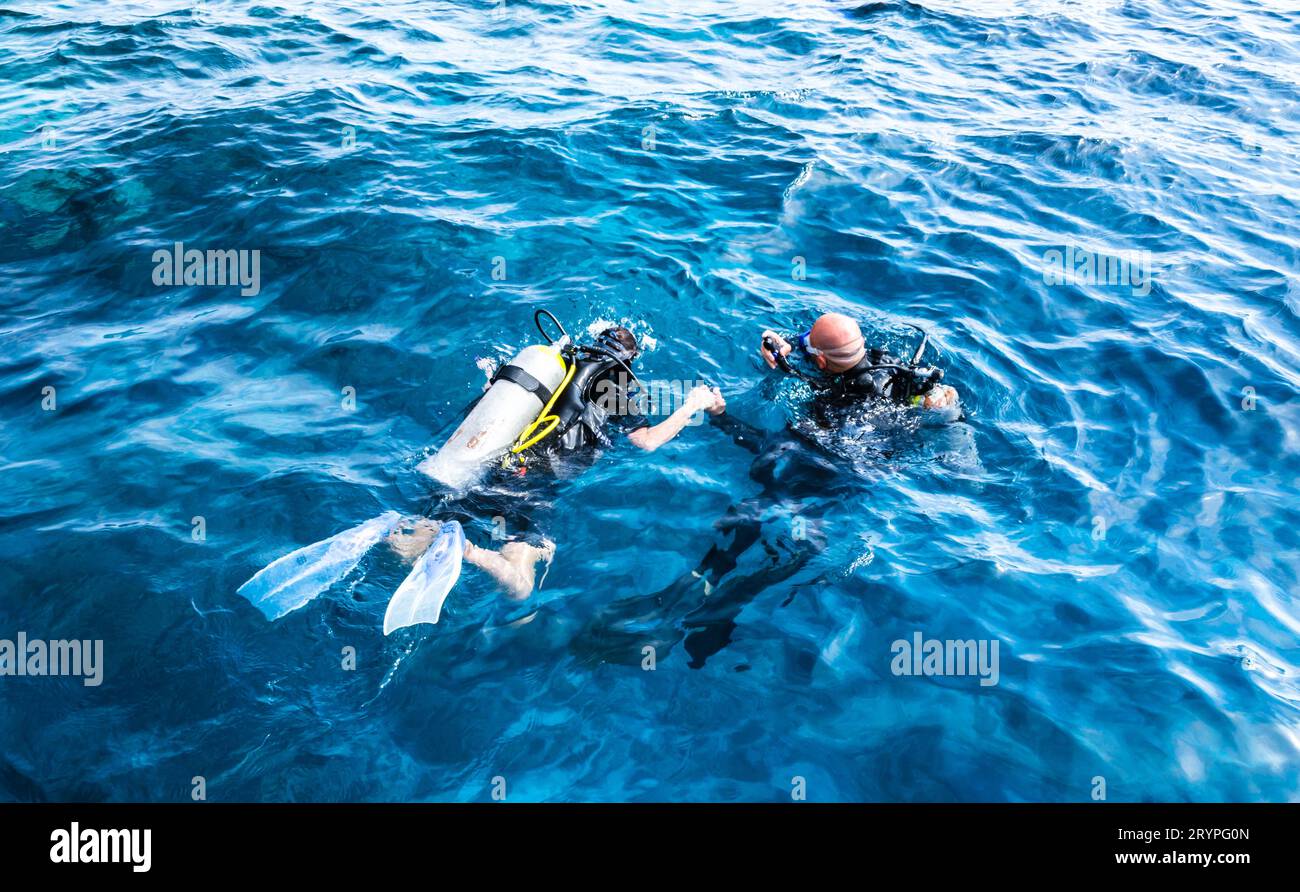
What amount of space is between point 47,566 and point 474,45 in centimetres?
1111

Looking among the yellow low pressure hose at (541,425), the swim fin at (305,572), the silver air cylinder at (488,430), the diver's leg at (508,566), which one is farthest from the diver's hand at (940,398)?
the swim fin at (305,572)

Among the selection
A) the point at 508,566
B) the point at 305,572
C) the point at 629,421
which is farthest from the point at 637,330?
the point at 305,572

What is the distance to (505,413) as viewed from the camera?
18.3 feet

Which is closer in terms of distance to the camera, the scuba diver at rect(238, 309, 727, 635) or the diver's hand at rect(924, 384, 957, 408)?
the scuba diver at rect(238, 309, 727, 635)

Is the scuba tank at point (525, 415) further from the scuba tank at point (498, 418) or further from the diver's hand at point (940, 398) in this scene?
the diver's hand at point (940, 398)

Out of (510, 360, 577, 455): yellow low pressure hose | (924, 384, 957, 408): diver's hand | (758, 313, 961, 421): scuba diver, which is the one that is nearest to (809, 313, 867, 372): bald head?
(758, 313, 961, 421): scuba diver

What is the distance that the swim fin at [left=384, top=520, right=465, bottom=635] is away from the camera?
486 centimetres

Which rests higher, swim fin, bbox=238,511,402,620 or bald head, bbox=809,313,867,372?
bald head, bbox=809,313,867,372

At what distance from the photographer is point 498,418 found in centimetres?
556

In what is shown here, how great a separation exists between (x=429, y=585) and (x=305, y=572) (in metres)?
0.80

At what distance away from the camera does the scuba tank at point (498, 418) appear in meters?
5.52

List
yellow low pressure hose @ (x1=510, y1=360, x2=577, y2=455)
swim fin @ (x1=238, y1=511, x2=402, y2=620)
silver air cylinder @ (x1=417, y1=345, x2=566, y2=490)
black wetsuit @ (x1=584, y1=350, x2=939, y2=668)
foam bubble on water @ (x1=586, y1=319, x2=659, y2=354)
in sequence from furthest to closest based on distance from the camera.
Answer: foam bubble on water @ (x1=586, y1=319, x2=659, y2=354)
yellow low pressure hose @ (x1=510, y1=360, x2=577, y2=455)
silver air cylinder @ (x1=417, y1=345, x2=566, y2=490)
black wetsuit @ (x1=584, y1=350, x2=939, y2=668)
swim fin @ (x1=238, y1=511, x2=402, y2=620)

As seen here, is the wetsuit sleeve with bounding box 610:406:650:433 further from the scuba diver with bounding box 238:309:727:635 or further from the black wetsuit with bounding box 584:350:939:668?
the black wetsuit with bounding box 584:350:939:668

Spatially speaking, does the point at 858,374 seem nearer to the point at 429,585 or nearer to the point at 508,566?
the point at 508,566
